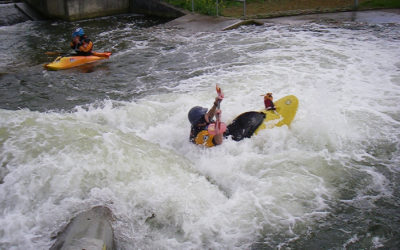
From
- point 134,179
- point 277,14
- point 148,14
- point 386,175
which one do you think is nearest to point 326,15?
point 277,14

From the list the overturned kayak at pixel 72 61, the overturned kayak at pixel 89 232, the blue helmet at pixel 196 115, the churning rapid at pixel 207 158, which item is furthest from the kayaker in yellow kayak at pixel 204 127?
the overturned kayak at pixel 72 61

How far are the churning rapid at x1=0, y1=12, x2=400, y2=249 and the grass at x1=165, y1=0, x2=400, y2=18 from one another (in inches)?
178

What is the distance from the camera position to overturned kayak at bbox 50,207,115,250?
10.4ft

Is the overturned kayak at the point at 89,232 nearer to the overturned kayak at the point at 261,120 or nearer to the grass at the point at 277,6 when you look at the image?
the overturned kayak at the point at 261,120

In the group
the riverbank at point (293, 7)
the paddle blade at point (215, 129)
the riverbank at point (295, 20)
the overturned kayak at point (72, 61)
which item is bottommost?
the paddle blade at point (215, 129)

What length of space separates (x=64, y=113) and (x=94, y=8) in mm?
9664

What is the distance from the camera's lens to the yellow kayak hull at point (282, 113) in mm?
5100

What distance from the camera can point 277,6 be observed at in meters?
14.0

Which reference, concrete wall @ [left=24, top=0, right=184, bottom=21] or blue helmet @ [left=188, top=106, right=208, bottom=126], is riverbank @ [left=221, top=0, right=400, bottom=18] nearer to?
concrete wall @ [left=24, top=0, right=184, bottom=21]

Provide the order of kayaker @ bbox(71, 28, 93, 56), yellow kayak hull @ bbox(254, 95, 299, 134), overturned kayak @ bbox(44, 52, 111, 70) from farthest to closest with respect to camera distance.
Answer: kayaker @ bbox(71, 28, 93, 56) < overturned kayak @ bbox(44, 52, 111, 70) < yellow kayak hull @ bbox(254, 95, 299, 134)

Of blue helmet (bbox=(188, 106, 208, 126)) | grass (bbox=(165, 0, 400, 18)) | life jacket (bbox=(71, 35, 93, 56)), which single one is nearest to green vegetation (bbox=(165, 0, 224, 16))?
grass (bbox=(165, 0, 400, 18))

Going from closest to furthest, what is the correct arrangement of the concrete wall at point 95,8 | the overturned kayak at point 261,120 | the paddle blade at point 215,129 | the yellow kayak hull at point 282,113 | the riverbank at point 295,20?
the paddle blade at point 215,129 → the overturned kayak at point 261,120 → the yellow kayak hull at point 282,113 → the riverbank at point 295,20 → the concrete wall at point 95,8

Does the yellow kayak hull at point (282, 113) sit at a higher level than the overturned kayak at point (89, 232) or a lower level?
higher

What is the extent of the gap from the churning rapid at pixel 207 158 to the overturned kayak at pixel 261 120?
113 mm
